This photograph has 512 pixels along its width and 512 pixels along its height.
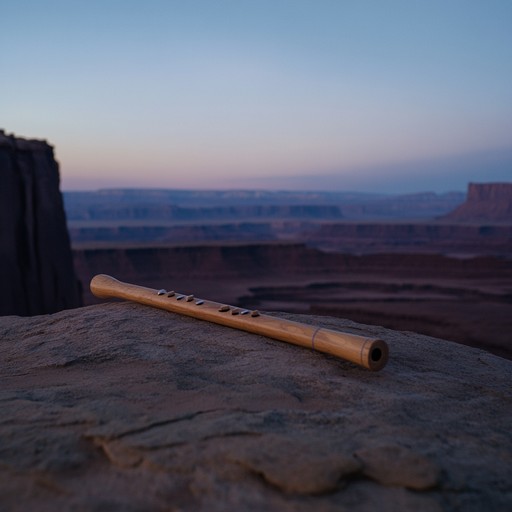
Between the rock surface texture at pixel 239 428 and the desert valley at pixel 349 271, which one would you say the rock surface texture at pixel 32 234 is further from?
the desert valley at pixel 349 271

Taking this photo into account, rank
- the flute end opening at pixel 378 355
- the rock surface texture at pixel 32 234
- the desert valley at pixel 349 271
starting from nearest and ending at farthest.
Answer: the flute end opening at pixel 378 355 → the rock surface texture at pixel 32 234 → the desert valley at pixel 349 271

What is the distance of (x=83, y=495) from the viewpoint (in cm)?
152

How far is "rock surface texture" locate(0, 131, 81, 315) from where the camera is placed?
39.1 ft

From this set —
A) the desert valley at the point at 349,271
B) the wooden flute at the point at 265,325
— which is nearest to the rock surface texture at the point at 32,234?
the wooden flute at the point at 265,325

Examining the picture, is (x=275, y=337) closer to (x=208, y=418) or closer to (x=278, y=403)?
(x=278, y=403)

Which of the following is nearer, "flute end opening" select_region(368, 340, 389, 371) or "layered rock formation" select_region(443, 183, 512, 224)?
"flute end opening" select_region(368, 340, 389, 371)

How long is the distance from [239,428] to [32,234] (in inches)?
472

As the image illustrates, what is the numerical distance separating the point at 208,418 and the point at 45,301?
11602 mm

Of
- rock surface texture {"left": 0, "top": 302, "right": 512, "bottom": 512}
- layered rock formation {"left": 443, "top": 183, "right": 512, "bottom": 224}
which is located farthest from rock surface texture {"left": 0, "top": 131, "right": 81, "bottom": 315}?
layered rock formation {"left": 443, "top": 183, "right": 512, "bottom": 224}

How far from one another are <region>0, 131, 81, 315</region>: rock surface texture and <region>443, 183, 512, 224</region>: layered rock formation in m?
65.8

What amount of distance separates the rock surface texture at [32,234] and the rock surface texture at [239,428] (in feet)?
31.1

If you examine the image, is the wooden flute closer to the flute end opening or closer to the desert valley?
the flute end opening

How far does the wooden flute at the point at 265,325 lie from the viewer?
8.63 ft

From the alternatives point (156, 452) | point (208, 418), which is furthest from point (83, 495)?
point (208, 418)
